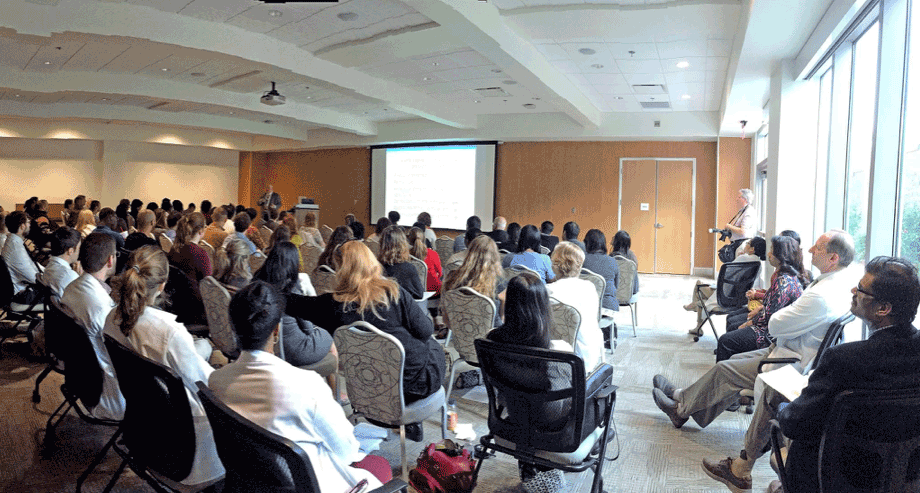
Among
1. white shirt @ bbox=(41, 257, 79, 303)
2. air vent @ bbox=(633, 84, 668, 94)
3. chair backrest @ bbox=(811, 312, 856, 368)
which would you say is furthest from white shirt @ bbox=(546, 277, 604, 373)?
air vent @ bbox=(633, 84, 668, 94)

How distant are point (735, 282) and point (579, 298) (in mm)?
2557

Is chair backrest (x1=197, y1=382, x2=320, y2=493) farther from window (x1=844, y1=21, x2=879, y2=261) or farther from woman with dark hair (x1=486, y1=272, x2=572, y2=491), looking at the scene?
window (x1=844, y1=21, x2=879, y2=261)

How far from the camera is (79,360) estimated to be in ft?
9.29

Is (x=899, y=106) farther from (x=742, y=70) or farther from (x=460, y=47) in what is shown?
(x=460, y=47)

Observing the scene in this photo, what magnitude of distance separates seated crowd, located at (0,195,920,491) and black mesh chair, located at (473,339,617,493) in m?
0.15

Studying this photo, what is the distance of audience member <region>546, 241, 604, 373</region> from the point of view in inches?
145

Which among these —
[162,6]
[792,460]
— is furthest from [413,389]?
[162,6]

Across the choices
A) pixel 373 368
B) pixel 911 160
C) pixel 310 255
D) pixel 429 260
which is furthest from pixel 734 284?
pixel 310 255

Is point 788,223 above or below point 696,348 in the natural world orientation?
above

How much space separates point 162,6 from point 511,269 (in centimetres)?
489

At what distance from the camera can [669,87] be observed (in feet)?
33.3

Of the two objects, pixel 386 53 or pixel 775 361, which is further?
pixel 386 53

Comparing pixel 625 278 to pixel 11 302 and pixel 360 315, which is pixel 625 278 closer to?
pixel 360 315

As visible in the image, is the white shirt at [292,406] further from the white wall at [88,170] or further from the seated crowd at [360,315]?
the white wall at [88,170]
